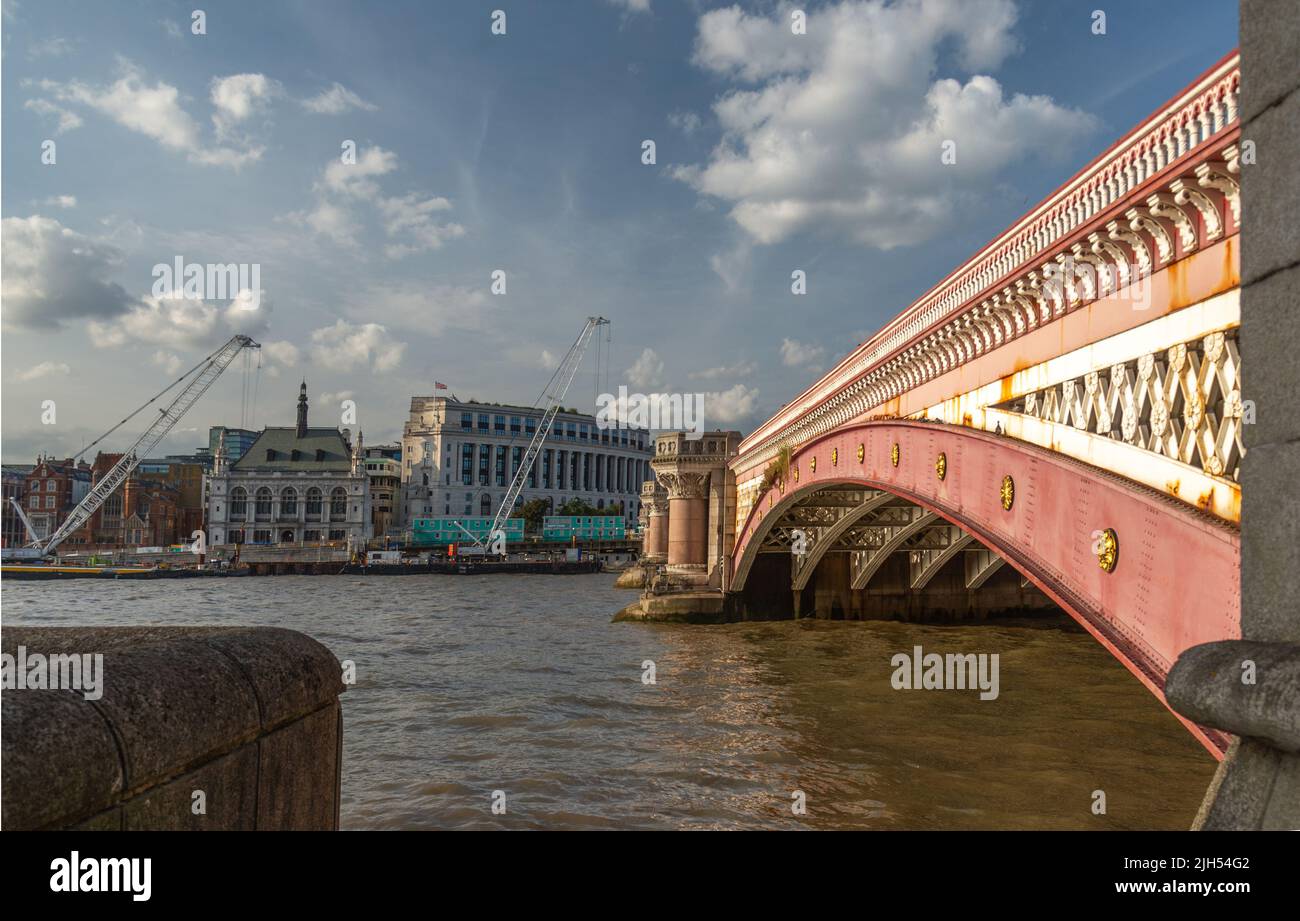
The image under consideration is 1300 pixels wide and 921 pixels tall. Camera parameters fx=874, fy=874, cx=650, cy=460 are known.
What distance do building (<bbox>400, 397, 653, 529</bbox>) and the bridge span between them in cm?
12801

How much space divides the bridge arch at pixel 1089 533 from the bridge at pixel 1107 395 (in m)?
0.03

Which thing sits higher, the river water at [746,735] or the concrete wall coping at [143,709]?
the concrete wall coping at [143,709]

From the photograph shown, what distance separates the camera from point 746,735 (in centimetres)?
1761

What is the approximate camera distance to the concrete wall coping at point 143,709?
2.37m

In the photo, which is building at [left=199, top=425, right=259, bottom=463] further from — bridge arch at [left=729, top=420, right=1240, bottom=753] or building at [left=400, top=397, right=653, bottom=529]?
bridge arch at [left=729, top=420, right=1240, bottom=753]

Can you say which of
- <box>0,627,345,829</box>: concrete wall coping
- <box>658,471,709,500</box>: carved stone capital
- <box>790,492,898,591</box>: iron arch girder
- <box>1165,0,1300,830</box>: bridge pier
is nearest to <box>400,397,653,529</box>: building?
<box>658,471,709,500</box>: carved stone capital

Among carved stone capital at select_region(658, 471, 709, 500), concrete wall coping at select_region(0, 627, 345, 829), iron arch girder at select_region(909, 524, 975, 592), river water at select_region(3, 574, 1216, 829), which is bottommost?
river water at select_region(3, 574, 1216, 829)

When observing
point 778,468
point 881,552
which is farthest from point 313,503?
point 778,468

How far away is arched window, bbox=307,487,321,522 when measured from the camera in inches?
4803

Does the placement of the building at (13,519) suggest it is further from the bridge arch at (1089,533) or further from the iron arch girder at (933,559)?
the bridge arch at (1089,533)

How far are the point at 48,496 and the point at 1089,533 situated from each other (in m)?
142

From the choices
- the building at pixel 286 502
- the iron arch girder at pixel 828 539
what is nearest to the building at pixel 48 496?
the building at pixel 286 502
